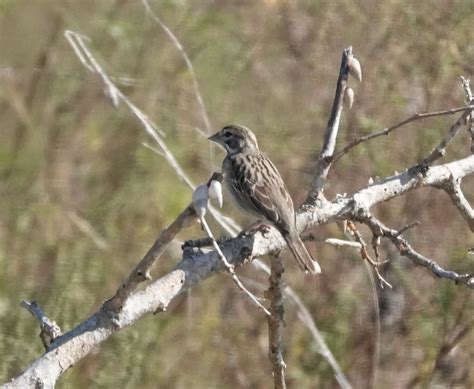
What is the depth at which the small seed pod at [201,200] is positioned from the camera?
2068 mm

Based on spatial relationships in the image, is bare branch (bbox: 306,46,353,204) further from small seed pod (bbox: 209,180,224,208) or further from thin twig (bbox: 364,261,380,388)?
thin twig (bbox: 364,261,380,388)

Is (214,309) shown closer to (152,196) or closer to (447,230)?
(152,196)

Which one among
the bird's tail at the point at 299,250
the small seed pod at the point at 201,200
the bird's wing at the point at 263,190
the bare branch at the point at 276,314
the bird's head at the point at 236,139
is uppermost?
the bird's head at the point at 236,139

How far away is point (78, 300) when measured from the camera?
5.04m

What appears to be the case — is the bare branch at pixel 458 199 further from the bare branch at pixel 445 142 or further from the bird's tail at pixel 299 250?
the bird's tail at pixel 299 250

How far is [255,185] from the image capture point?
14.1 ft

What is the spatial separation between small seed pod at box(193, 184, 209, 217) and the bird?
1452 millimetres

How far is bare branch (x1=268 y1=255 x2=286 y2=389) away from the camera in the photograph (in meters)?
3.31

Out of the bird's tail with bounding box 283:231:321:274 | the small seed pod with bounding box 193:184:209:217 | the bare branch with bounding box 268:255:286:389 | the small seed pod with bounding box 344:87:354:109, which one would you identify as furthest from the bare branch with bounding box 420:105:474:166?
the small seed pod with bounding box 193:184:209:217

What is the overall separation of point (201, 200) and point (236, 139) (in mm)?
2630

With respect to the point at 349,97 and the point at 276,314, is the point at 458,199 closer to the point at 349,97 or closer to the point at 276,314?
the point at 349,97

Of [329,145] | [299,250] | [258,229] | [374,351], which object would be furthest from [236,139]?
[374,351]

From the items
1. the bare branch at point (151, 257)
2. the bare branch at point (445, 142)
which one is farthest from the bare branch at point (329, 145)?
the bare branch at point (151, 257)

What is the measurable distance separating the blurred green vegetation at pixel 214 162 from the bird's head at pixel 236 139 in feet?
3.00
